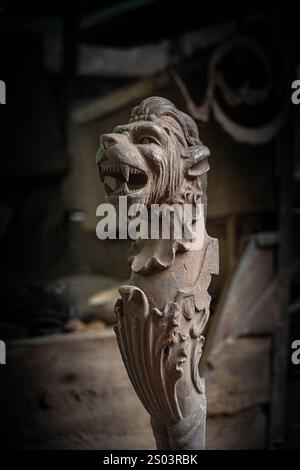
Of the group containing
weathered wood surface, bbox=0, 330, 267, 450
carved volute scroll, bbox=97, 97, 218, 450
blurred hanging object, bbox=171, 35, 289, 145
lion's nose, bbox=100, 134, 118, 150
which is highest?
blurred hanging object, bbox=171, 35, 289, 145

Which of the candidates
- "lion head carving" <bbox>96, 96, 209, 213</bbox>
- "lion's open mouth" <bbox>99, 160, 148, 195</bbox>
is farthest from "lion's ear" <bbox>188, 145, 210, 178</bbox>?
"lion's open mouth" <bbox>99, 160, 148, 195</bbox>

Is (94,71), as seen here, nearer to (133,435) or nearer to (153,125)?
(133,435)

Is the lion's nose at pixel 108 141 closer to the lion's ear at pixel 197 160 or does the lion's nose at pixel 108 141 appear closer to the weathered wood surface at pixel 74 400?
the lion's ear at pixel 197 160

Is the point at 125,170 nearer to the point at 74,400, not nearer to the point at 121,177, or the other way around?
the point at 121,177

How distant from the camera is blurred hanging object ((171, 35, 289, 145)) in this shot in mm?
3676

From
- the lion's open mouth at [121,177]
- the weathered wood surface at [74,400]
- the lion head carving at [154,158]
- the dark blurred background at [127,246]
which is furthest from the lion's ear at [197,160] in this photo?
the weathered wood surface at [74,400]

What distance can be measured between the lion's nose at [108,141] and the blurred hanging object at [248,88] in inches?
61.7

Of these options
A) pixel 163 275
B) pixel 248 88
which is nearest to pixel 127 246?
pixel 163 275

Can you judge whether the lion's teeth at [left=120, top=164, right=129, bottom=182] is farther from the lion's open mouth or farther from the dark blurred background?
the dark blurred background

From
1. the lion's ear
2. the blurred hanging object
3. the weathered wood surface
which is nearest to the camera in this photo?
the lion's ear

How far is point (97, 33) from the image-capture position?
18.7 ft

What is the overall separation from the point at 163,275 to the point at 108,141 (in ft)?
1.37

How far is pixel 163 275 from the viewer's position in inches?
84.2

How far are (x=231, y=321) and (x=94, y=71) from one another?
3.23 metres
